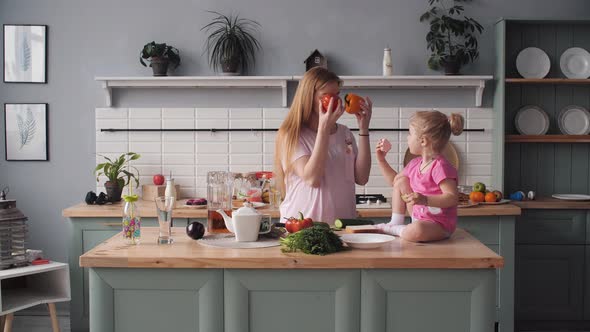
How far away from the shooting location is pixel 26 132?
4.67 metres

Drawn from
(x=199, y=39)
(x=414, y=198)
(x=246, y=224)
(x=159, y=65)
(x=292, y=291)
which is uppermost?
(x=199, y=39)

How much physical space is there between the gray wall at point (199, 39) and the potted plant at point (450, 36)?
0.10 m

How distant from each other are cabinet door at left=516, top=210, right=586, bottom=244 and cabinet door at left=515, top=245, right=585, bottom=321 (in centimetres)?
5

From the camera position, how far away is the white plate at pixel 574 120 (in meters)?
4.66

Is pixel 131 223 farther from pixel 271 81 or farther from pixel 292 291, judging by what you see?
pixel 271 81

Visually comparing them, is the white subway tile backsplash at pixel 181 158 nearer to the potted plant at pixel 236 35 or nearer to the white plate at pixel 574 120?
the potted plant at pixel 236 35

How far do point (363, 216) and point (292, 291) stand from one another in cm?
182

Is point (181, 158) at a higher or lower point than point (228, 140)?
lower

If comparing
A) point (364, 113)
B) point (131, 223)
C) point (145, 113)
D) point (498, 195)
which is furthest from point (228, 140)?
point (131, 223)

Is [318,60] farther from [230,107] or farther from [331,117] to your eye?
[331,117]

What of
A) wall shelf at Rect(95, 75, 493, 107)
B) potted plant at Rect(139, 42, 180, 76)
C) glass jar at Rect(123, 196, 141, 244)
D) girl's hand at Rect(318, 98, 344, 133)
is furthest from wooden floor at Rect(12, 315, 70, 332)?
girl's hand at Rect(318, 98, 344, 133)

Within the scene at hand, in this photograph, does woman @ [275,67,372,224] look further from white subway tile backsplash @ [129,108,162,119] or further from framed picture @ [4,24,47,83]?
framed picture @ [4,24,47,83]

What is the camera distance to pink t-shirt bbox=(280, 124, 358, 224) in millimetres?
2865

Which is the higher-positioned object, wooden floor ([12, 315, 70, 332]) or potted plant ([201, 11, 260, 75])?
potted plant ([201, 11, 260, 75])
